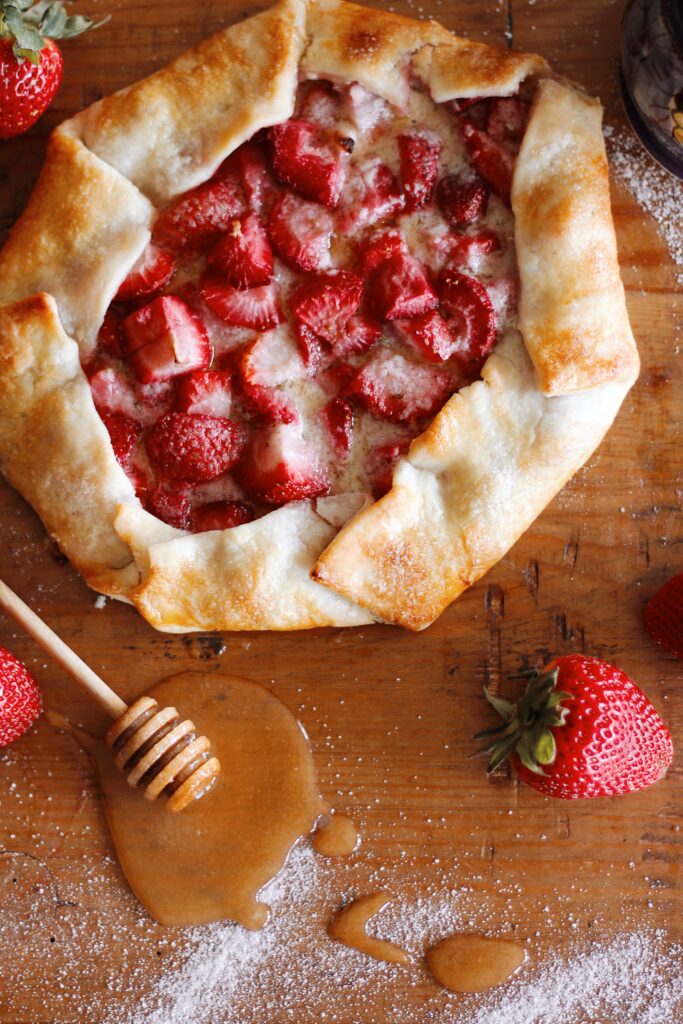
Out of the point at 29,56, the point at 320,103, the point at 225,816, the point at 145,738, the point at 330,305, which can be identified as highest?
the point at 29,56

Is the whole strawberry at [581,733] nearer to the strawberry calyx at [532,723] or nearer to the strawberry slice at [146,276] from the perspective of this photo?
the strawberry calyx at [532,723]

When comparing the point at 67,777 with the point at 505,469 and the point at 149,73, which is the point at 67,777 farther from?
the point at 149,73

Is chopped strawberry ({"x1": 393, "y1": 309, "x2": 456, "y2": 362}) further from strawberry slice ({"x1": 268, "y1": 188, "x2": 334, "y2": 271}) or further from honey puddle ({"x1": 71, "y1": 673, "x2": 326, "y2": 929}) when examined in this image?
honey puddle ({"x1": 71, "y1": 673, "x2": 326, "y2": 929})

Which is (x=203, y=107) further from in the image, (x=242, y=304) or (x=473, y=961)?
(x=473, y=961)

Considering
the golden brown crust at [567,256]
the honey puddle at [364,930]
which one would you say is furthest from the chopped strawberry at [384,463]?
the honey puddle at [364,930]

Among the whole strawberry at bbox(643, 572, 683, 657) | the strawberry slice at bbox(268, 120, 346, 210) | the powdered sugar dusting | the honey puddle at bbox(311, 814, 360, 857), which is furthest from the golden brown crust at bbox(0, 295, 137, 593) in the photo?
the powdered sugar dusting

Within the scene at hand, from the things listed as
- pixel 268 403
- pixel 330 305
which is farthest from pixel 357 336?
pixel 268 403

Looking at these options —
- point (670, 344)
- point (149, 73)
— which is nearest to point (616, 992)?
point (670, 344)
